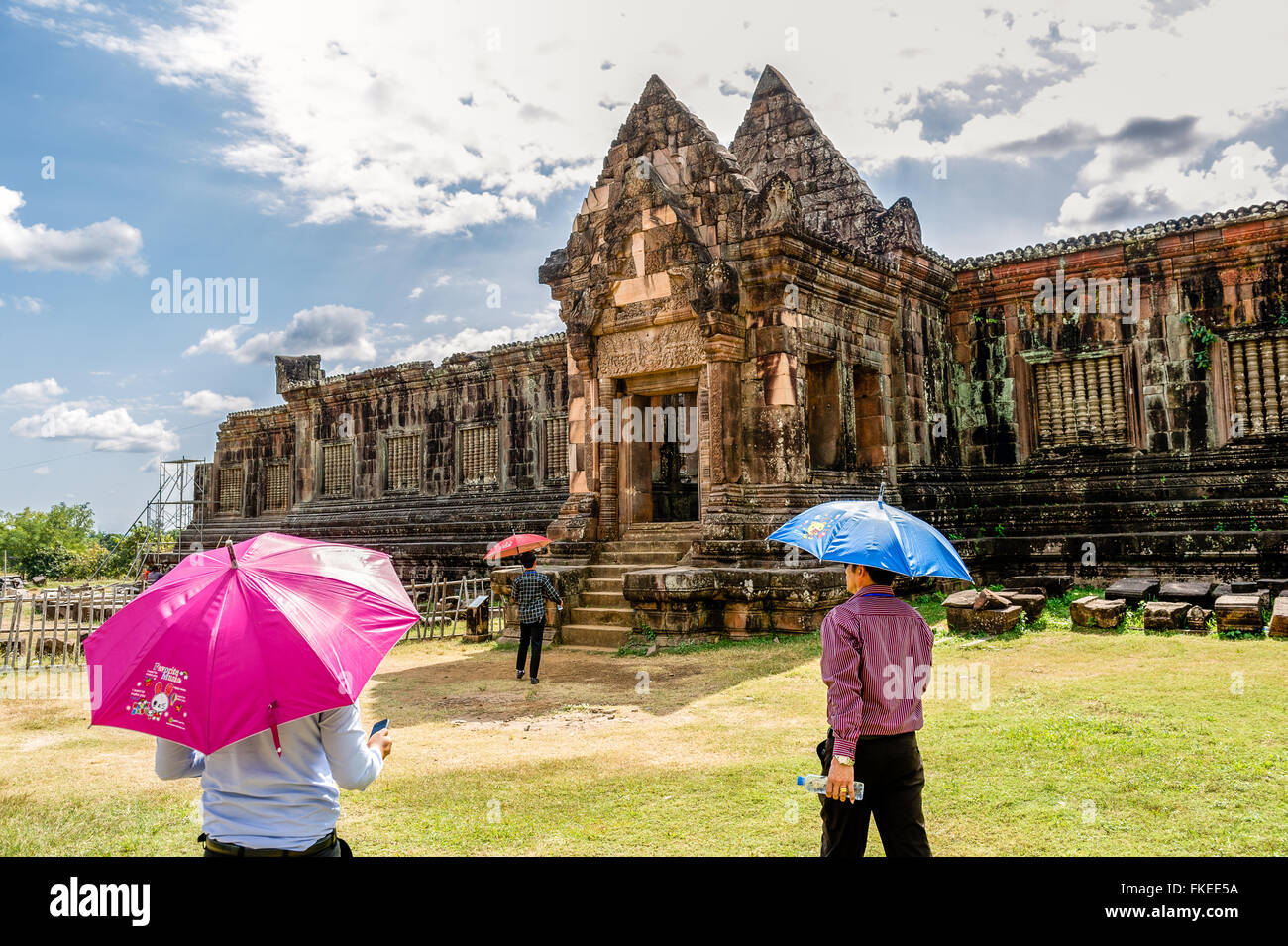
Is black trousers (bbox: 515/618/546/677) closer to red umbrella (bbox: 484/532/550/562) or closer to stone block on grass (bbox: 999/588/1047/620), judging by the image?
Result: red umbrella (bbox: 484/532/550/562)

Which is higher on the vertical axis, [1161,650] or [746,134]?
[746,134]

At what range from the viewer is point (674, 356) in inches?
495

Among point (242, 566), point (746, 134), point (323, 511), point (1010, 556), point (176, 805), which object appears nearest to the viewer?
point (242, 566)

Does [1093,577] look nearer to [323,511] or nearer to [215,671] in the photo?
[215,671]

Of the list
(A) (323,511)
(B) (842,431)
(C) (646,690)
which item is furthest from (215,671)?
(A) (323,511)

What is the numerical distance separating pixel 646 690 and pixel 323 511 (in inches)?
696

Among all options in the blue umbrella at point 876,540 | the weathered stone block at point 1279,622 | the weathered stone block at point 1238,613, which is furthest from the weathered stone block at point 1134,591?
the blue umbrella at point 876,540

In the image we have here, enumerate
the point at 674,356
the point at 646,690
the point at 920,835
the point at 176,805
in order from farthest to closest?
the point at 674,356 < the point at 646,690 < the point at 176,805 < the point at 920,835

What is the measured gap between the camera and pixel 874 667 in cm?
353

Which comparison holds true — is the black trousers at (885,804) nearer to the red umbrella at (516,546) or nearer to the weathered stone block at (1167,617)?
the red umbrella at (516,546)

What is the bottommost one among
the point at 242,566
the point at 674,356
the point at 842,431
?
the point at 242,566

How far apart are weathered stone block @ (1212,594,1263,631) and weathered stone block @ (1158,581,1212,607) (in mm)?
903

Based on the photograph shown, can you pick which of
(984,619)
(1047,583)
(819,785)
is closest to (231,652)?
(819,785)

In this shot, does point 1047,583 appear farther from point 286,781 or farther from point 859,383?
point 286,781
